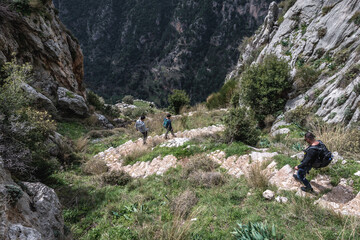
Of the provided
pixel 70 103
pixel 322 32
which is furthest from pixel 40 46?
pixel 322 32

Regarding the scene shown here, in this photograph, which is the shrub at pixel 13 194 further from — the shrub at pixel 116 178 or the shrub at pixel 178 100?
the shrub at pixel 178 100

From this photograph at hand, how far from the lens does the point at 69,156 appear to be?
24.2ft

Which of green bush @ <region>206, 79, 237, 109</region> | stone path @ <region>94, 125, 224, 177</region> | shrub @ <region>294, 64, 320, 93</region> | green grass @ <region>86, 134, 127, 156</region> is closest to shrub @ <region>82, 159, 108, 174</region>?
stone path @ <region>94, 125, 224, 177</region>

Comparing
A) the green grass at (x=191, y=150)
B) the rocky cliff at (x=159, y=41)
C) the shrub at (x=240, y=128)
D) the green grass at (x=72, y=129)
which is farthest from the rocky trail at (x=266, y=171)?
the rocky cliff at (x=159, y=41)

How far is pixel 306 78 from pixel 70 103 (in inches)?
A: 609

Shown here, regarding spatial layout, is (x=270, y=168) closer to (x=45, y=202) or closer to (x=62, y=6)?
(x=45, y=202)

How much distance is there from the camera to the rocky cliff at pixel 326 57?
6684mm

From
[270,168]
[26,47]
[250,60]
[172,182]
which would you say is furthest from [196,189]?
[250,60]

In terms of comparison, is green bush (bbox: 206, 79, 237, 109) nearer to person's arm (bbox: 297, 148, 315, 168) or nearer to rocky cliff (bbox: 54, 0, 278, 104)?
person's arm (bbox: 297, 148, 315, 168)

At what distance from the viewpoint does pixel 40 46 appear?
12516 millimetres

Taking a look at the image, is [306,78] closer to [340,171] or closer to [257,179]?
[340,171]

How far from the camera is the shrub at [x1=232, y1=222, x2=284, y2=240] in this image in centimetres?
263

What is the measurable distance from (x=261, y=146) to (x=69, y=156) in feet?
25.3

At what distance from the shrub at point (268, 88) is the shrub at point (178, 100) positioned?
25.3 ft
